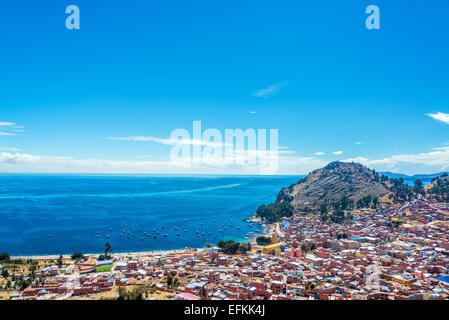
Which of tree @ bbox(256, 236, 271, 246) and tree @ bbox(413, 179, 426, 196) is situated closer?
tree @ bbox(256, 236, 271, 246)

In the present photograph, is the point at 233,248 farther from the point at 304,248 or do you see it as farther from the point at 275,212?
the point at 275,212

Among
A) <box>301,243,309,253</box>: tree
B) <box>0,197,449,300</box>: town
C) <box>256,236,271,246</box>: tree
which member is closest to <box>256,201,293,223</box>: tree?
<box>256,236,271,246</box>: tree

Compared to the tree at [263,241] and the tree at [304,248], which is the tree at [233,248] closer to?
the tree at [263,241]

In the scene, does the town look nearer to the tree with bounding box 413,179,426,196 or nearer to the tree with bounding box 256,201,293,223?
the tree with bounding box 256,201,293,223

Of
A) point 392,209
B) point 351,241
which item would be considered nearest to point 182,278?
point 351,241

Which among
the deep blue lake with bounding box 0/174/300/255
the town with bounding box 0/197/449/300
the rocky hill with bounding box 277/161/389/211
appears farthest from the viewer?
the rocky hill with bounding box 277/161/389/211
